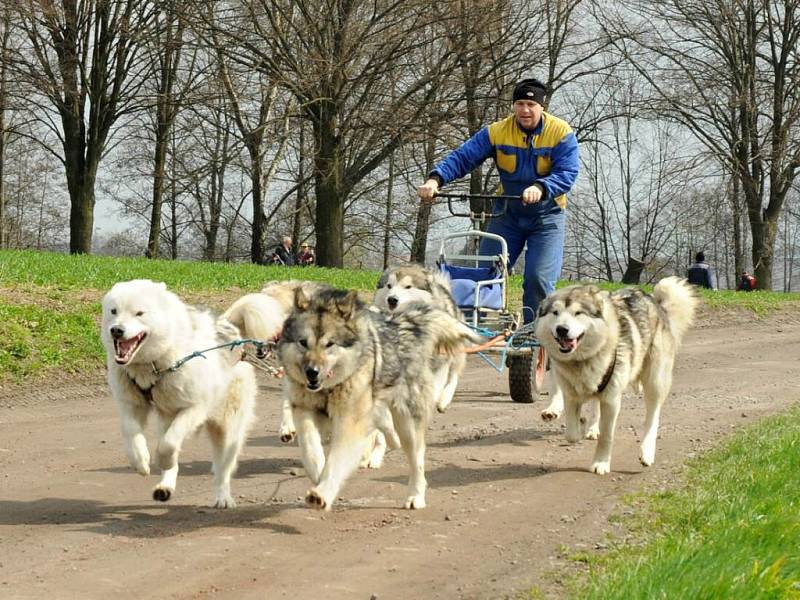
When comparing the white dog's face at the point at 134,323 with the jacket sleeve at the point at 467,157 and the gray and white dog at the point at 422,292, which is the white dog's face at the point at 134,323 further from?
the jacket sleeve at the point at 467,157

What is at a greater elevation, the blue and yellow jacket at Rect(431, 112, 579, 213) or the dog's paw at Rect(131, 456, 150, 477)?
the blue and yellow jacket at Rect(431, 112, 579, 213)

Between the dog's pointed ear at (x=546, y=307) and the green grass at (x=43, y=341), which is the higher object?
the dog's pointed ear at (x=546, y=307)

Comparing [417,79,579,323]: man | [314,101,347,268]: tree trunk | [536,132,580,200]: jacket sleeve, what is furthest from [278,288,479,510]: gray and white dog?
[314,101,347,268]: tree trunk

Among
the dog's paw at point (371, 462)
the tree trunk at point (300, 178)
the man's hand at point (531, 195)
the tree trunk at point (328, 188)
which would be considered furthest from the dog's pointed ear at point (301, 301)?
the tree trunk at point (300, 178)

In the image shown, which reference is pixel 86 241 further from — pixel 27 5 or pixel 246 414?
pixel 246 414

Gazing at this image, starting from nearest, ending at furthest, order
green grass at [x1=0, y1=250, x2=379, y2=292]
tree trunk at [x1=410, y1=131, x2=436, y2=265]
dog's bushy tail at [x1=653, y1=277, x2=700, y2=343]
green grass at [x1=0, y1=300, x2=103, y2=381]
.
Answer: dog's bushy tail at [x1=653, y1=277, x2=700, y2=343] → green grass at [x1=0, y1=300, x2=103, y2=381] → green grass at [x1=0, y1=250, x2=379, y2=292] → tree trunk at [x1=410, y1=131, x2=436, y2=265]

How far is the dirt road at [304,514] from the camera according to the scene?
4410mm

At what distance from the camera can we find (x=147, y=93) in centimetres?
3259

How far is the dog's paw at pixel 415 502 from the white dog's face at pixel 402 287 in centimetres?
288

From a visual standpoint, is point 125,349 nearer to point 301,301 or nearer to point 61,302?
point 301,301

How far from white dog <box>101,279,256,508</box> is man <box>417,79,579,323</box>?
10.4ft

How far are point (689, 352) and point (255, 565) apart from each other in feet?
39.2

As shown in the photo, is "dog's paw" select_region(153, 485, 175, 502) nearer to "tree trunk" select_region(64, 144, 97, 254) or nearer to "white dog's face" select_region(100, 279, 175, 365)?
"white dog's face" select_region(100, 279, 175, 365)

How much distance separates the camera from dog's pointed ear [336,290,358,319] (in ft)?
18.5
